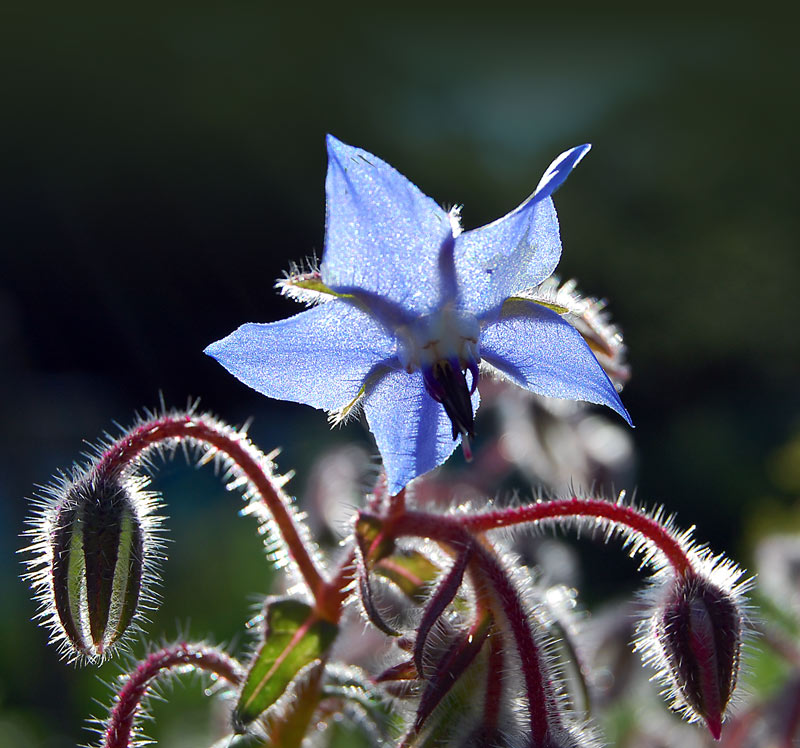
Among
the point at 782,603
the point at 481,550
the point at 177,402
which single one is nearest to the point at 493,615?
the point at 481,550

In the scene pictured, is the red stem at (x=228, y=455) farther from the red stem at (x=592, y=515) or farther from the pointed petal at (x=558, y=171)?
the pointed petal at (x=558, y=171)

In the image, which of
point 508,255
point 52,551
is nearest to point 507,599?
point 508,255

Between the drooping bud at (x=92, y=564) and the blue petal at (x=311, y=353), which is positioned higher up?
the blue petal at (x=311, y=353)

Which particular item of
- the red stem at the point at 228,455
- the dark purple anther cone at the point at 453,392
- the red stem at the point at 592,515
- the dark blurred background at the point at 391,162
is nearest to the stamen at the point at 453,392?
the dark purple anther cone at the point at 453,392

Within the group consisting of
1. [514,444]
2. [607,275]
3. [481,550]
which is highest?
[607,275]

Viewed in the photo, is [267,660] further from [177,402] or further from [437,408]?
[177,402]

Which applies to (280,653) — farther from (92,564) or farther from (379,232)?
(379,232)
